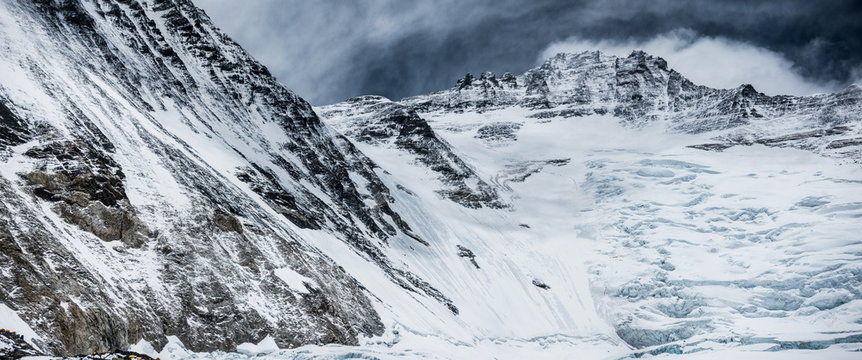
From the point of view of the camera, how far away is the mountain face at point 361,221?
35656mm

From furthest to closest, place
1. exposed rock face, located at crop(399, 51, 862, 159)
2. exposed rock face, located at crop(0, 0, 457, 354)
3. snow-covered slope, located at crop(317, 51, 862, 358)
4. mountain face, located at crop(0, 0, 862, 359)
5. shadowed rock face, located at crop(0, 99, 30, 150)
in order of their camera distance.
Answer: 1. exposed rock face, located at crop(399, 51, 862, 159)
2. snow-covered slope, located at crop(317, 51, 862, 358)
3. shadowed rock face, located at crop(0, 99, 30, 150)
4. mountain face, located at crop(0, 0, 862, 359)
5. exposed rock face, located at crop(0, 0, 457, 354)

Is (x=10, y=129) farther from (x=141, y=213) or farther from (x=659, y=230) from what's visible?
(x=659, y=230)

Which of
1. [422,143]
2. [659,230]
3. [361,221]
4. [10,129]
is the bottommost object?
[659,230]

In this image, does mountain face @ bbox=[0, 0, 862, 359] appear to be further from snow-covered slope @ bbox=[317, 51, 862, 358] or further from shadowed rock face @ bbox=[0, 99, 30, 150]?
snow-covered slope @ bbox=[317, 51, 862, 358]

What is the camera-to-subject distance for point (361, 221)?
3059 inches

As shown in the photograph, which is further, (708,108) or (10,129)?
(708,108)

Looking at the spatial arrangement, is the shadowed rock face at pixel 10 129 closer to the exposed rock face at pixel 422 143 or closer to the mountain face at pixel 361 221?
the mountain face at pixel 361 221

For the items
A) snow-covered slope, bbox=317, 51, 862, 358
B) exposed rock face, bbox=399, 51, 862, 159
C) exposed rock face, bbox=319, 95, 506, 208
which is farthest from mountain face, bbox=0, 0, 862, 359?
exposed rock face, bbox=399, 51, 862, 159

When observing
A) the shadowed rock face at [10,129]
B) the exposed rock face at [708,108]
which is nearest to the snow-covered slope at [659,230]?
the exposed rock face at [708,108]

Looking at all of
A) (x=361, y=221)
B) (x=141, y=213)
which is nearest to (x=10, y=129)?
(x=141, y=213)

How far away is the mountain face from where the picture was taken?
35656mm

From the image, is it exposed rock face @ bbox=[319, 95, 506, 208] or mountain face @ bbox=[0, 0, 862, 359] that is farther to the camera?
exposed rock face @ bbox=[319, 95, 506, 208]

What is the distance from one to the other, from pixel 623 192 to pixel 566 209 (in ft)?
33.3

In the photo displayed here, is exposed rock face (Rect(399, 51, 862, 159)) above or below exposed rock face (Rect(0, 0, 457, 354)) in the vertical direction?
above
